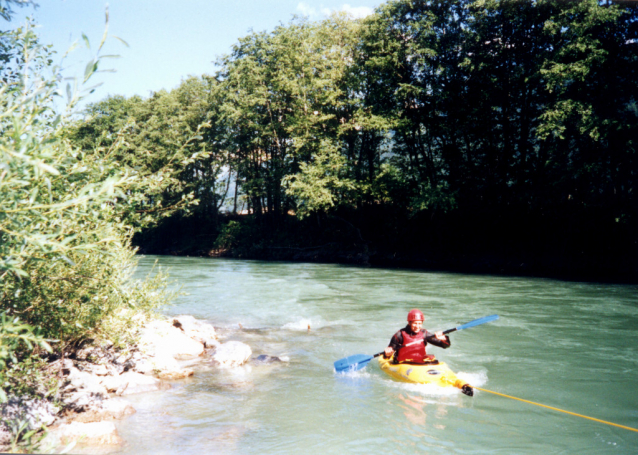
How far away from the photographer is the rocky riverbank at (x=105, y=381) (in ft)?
14.5

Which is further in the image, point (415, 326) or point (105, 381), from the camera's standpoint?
point (415, 326)

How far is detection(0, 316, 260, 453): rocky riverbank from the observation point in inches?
174

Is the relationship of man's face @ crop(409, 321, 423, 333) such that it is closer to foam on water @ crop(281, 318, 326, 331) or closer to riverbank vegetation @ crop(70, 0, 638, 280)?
foam on water @ crop(281, 318, 326, 331)

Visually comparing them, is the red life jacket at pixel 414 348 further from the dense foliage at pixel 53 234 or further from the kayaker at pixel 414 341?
the dense foliage at pixel 53 234

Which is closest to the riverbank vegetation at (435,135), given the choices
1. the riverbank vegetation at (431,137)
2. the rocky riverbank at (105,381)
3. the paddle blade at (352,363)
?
the riverbank vegetation at (431,137)

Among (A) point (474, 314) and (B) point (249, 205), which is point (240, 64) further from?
(A) point (474, 314)

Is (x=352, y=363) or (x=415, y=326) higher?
(x=415, y=326)

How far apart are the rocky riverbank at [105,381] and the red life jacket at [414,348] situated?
98.9 inches

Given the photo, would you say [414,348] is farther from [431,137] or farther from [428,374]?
[431,137]

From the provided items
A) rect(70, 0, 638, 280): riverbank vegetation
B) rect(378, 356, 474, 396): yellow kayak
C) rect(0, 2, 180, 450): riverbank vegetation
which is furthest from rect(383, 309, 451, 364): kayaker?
rect(70, 0, 638, 280): riverbank vegetation

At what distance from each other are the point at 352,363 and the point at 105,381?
3.32 m

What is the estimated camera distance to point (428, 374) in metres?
6.36

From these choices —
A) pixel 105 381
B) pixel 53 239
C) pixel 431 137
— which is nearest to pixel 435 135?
pixel 431 137

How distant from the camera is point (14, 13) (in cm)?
514
